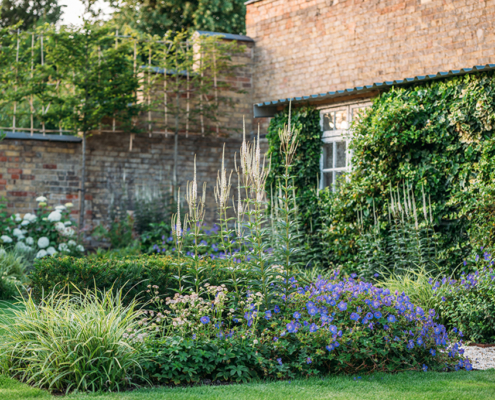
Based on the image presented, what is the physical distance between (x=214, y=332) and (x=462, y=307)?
263 centimetres

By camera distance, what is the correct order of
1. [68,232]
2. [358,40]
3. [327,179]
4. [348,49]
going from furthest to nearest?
[348,49] → [358,40] → [68,232] → [327,179]

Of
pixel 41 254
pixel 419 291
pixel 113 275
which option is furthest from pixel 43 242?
pixel 419 291

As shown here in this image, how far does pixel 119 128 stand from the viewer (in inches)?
461

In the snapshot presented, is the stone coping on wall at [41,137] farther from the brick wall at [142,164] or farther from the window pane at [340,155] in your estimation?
the window pane at [340,155]

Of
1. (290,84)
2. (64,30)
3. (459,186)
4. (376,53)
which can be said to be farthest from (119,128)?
(459,186)

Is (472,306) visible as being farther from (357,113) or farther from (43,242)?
(43,242)

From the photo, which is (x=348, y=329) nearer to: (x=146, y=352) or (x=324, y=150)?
(x=146, y=352)

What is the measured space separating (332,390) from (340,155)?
19.4ft

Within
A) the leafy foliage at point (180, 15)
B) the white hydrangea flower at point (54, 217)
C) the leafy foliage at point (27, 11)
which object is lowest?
the white hydrangea flower at point (54, 217)

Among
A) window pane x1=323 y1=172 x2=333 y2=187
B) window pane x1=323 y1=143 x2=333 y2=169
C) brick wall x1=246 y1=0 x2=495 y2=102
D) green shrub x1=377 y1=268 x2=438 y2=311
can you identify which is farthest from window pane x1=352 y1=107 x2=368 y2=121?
green shrub x1=377 y1=268 x2=438 y2=311

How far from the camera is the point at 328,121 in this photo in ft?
32.0

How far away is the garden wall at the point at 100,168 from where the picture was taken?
1112cm

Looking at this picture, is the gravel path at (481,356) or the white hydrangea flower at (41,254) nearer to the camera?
the gravel path at (481,356)

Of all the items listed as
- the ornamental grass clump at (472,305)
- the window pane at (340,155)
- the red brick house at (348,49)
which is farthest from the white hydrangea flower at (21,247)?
the ornamental grass clump at (472,305)
